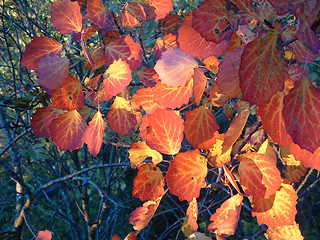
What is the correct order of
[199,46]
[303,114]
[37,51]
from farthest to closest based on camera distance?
[37,51], [199,46], [303,114]

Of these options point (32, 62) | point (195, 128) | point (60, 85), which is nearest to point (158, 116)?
point (195, 128)

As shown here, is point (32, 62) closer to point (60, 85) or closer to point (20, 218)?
point (60, 85)

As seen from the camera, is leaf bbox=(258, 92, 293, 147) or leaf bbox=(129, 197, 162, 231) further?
leaf bbox=(129, 197, 162, 231)

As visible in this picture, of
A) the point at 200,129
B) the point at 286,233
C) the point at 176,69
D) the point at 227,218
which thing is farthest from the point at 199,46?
the point at 286,233

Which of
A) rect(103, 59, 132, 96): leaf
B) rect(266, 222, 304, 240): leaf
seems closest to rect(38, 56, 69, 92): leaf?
rect(103, 59, 132, 96): leaf

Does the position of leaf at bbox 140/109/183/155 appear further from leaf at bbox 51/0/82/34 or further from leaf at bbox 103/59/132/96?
leaf at bbox 51/0/82/34

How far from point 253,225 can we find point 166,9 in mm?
2598

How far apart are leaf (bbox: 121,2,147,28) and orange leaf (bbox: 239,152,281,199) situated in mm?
577

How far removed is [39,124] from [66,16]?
1.20 ft

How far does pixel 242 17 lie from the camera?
56 cm

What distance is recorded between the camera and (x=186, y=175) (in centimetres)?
63

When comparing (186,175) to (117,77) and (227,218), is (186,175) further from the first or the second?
(117,77)

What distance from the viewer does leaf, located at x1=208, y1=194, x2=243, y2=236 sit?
0.64m

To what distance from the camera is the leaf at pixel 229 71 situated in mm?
494
